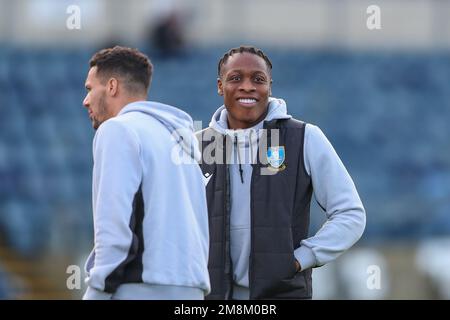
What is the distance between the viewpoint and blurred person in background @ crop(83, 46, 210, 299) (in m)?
4.08

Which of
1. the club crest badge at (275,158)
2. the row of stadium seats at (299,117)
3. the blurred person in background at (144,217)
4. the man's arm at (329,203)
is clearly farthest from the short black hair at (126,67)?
the row of stadium seats at (299,117)

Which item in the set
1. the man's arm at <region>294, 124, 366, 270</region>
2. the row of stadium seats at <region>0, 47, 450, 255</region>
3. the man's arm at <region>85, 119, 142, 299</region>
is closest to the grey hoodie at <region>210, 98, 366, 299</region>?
the man's arm at <region>294, 124, 366, 270</region>

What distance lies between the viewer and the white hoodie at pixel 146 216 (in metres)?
4.07

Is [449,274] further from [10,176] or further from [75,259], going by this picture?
[10,176]

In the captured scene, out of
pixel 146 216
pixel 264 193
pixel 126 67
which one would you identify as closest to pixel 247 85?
pixel 264 193

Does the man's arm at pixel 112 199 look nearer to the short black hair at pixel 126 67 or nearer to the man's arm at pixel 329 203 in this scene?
the short black hair at pixel 126 67

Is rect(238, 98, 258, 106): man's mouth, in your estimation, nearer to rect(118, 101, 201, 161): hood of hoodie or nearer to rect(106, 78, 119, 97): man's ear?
rect(118, 101, 201, 161): hood of hoodie

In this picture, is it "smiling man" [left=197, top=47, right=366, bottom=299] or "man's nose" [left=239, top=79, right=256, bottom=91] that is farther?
"man's nose" [left=239, top=79, right=256, bottom=91]

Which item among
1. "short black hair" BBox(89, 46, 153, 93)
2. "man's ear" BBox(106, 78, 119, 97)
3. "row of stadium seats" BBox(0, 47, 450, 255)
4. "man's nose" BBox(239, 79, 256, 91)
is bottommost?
"row of stadium seats" BBox(0, 47, 450, 255)

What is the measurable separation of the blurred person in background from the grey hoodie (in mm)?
342

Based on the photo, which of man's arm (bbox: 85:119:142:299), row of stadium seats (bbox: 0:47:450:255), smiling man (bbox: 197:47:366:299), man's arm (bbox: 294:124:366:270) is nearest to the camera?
man's arm (bbox: 85:119:142:299)

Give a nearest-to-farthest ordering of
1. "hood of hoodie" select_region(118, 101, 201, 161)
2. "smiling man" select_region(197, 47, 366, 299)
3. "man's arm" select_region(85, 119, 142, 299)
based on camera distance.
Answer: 1. "man's arm" select_region(85, 119, 142, 299)
2. "hood of hoodie" select_region(118, 101, 201, 161)
3. "smiling man" select_region(197, 47, 366, 299)

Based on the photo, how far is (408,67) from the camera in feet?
59.0

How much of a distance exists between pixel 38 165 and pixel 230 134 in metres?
8.31
